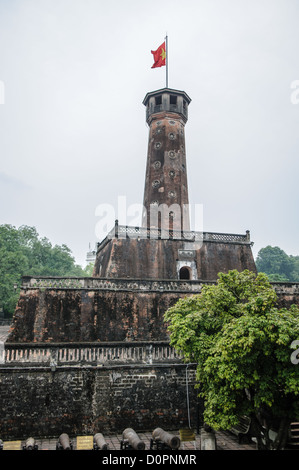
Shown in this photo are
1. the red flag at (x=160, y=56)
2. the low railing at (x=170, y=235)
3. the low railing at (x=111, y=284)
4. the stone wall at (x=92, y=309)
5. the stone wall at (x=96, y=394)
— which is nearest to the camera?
the stone wall at (x=96, y=394)

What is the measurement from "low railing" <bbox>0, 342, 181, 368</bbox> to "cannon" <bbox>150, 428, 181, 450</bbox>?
9.75 feet

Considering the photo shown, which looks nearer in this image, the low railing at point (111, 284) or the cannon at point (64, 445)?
the cannon at point (64, 445)

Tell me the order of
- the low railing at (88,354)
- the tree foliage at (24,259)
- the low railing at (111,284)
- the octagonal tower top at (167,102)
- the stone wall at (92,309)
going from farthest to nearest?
1. the tree foliage at (24,259)
2. the octagonal tower top at (167,102)
3. the low railing at (111,284)
4. the stone wall at (92,309)
5. the low railing at (88,354)

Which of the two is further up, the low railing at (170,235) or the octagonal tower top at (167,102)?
the octagonal tower top at (167,102)

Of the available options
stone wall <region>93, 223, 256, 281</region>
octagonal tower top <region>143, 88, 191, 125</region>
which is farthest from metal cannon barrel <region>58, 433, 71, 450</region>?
octagonal tower top <region>143, 88, 191, 125</region>

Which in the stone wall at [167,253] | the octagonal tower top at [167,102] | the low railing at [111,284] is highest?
the octagonal tower top at [167,102]

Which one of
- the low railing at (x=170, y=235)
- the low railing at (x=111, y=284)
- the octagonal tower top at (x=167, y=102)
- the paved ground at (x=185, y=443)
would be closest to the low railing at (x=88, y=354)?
the paved ground at (x=185, y=443)

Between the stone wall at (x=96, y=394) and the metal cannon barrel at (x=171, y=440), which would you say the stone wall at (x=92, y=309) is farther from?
the metal cannon barrel at (x=171, y=440)

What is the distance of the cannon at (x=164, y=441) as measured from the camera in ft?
30.3

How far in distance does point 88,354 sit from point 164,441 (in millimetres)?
4034

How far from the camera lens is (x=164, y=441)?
30.9 feet

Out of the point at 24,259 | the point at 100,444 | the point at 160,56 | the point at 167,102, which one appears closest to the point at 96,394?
the point at 100,444

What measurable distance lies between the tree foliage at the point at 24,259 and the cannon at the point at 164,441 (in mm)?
23511
